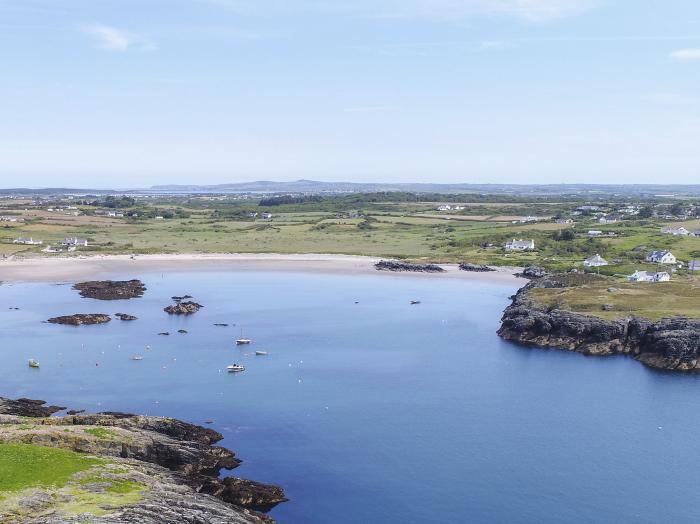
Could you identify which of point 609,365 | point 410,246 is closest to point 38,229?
point 410,246

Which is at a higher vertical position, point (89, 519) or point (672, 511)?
point (89, 519)

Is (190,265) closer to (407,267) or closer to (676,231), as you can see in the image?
(407,267)

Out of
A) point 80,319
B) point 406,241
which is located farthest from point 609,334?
point 406,241

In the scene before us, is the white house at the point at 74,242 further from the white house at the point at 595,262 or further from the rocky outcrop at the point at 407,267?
the white house at the point at 595,262

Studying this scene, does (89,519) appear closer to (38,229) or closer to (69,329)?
(69,329)

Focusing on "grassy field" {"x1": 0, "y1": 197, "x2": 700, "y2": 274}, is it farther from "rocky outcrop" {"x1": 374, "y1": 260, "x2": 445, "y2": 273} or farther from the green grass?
the green grass

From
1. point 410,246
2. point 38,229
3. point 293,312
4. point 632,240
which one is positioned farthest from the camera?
point 38,229
